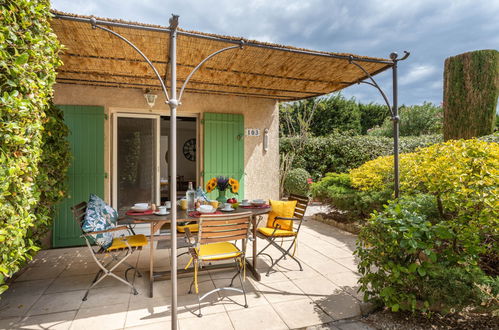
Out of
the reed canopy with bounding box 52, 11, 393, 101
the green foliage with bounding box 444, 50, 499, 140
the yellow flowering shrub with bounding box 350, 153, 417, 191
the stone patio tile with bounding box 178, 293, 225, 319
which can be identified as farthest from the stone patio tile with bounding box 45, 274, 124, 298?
the green foliage with bounding box 444, 50, 499, 140

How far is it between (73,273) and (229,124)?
10.8 ft

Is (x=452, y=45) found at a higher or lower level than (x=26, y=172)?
higher

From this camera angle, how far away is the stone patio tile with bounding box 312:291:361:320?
91.0 inches

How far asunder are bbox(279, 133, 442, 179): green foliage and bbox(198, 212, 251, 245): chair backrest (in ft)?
22.7

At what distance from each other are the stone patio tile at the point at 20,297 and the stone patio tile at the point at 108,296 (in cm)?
44

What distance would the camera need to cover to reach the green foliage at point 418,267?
1915 mm

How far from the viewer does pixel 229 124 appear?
5.01 m

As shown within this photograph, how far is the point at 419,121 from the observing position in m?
13.4

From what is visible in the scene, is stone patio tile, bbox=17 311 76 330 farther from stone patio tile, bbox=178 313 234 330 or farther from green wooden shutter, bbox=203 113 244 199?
green wooden shutter, bbox=203 113 244 199

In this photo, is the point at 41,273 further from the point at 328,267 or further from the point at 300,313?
the point at 328,267

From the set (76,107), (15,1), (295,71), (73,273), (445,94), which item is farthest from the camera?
(445,94)

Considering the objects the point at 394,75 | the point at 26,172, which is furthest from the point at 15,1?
the point at 394,75

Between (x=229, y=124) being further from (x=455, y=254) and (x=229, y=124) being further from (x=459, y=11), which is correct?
(x=459, y=11)

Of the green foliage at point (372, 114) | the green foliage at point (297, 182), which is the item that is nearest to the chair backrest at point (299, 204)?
the green foliage at point (297, 182)
